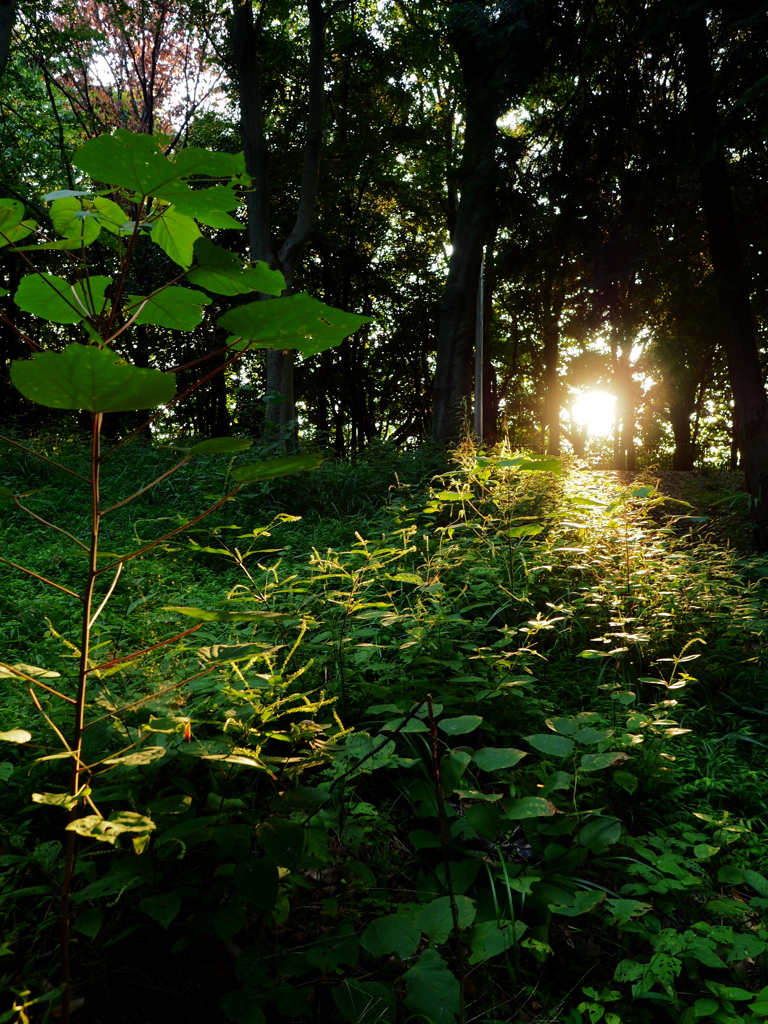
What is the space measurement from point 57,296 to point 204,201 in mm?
320

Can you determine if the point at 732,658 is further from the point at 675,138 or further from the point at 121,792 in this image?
the point at 675,138

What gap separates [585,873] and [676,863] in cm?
25

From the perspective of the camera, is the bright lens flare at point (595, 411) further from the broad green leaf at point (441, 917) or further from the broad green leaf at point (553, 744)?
the broad green leaf at point (441, 917)

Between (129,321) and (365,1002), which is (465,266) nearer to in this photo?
(129,321)

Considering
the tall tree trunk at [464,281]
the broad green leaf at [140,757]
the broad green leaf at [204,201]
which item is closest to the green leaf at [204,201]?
the broad green leaf at [204,201]

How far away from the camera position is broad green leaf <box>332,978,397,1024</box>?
111 centimetres

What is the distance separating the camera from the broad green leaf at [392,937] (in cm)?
112

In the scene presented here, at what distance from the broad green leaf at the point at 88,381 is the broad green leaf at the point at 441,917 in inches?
42.9

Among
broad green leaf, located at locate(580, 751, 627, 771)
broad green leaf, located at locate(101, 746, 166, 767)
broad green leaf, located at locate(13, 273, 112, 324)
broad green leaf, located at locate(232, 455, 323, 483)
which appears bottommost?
broad green leaf, located at locate(580, 751, 627, 771)

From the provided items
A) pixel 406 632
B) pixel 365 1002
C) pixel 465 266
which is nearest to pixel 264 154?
pixel 465 266

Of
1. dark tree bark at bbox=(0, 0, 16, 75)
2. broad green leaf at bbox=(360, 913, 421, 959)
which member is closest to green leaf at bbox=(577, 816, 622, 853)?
broad green leaf at bbox=(360, 913, 421, 959)

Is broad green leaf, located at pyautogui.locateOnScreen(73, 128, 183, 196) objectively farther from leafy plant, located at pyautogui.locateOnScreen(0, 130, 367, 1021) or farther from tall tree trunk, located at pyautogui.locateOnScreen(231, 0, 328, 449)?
tall tree trunk, located at pyautogui.locateOnScreen(231, 0, 328, 449)

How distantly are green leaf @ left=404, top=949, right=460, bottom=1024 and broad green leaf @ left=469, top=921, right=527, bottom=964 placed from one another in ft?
Answer: 0.35

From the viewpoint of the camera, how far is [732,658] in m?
2.83
